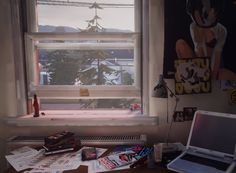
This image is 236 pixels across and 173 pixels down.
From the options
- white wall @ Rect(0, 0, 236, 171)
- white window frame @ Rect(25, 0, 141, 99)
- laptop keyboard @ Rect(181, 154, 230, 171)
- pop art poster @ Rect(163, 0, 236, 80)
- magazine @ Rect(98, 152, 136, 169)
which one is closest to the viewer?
laptop keyboard @ Rect(181, 154, 230, 171)

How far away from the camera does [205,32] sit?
1631 mm

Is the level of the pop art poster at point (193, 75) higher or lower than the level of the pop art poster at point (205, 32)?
lower

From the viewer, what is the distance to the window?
186cm

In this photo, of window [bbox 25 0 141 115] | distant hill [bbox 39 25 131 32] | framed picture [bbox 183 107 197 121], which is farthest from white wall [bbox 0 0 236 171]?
distant hill [bbox 39 25 131 32]

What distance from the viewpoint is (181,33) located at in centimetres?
165

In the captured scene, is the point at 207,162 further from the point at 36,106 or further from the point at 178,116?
the point at 36,106

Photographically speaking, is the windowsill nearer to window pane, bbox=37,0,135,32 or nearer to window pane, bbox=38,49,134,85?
window pane, bbox=38,49,134,85

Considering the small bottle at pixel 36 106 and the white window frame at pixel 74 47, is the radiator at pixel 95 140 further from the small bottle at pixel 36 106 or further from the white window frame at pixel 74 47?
the white window frame at pixel 74 47

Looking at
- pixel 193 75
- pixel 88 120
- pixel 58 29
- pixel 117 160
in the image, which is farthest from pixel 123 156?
pixel 58 29

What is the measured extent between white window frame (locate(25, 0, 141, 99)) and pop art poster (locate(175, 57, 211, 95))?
0.32 meters

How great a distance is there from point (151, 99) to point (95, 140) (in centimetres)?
50

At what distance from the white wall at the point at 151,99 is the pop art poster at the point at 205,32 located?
8 centimetres

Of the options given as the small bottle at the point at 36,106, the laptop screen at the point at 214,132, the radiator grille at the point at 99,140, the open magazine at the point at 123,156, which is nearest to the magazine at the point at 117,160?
the open magazine at the point at 123,156

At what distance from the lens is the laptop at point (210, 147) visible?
4.32 ft
